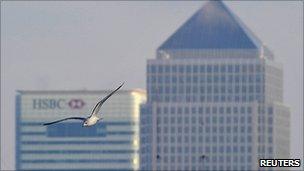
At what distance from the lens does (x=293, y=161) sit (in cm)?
19788

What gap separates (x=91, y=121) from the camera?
591ft

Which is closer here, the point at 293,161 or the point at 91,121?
the point at 91,121

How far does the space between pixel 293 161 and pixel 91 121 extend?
2527cm
